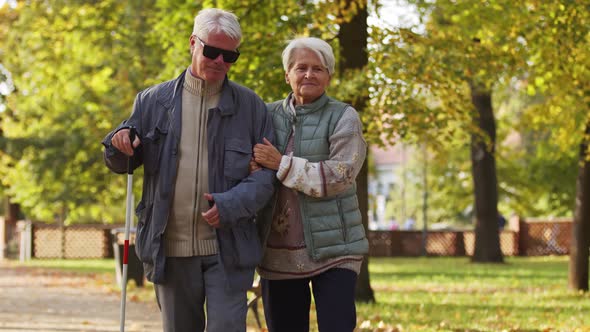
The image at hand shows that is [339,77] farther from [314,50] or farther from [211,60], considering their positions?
[211,60]

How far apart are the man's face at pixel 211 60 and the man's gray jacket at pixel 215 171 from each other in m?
0.12

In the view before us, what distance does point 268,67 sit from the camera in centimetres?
1331

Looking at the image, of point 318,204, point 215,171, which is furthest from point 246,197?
point 318,204

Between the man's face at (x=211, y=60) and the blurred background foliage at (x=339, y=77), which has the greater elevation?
the blurred background foliage at (x=339, y=77)

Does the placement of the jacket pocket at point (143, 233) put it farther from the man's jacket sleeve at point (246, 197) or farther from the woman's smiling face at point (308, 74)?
the woman's smiling face at point (308, 74)

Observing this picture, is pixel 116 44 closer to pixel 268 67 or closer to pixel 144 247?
pixel 268 67

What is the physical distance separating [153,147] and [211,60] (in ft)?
1.63

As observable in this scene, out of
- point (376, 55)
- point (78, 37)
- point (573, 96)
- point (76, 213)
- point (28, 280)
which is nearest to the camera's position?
point (376, 55)

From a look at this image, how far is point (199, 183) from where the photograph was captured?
5164mm

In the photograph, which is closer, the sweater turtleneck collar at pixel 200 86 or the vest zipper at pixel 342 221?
the sweater turtleneck collar at pixel 200 86

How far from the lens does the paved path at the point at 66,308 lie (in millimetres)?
12242

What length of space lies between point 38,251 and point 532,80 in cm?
2399

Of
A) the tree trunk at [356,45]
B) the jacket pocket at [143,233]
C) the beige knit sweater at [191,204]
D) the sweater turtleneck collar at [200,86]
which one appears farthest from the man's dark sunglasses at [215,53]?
the tree trunk at [356,45]

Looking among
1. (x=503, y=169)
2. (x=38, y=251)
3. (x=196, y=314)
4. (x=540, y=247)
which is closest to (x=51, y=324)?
(x=196, y=314)
